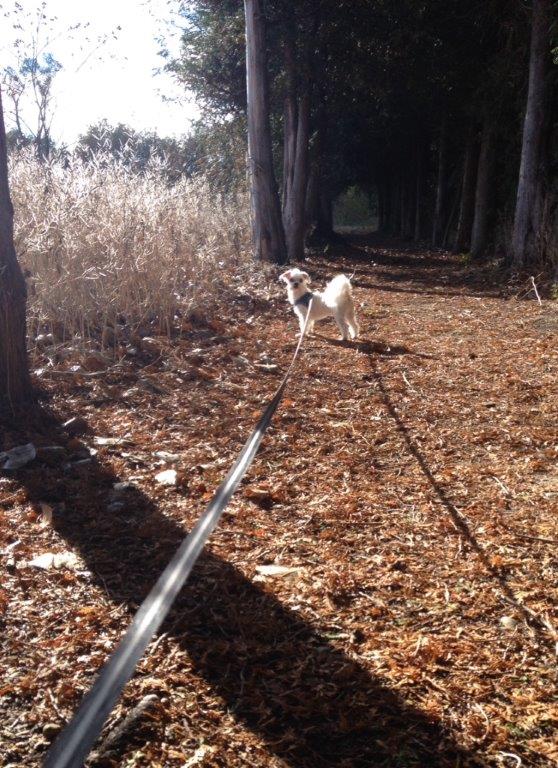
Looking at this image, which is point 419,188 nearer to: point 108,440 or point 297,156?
point 297,156

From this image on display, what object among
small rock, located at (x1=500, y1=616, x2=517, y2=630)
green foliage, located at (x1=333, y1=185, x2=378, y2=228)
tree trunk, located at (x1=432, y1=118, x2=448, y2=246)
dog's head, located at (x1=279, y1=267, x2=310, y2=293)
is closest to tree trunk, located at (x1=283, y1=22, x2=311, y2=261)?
tree trunk, located at (x1=432, y1=118, x2=448, y2=246)

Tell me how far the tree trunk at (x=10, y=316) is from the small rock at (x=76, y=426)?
1.24 feet

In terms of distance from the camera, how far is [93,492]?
376 cm

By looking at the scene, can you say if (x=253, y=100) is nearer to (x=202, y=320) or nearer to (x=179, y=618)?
(x=202, y=320)

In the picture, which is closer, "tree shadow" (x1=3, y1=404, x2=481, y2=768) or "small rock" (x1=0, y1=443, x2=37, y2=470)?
"tree shadow" (x1=3, y1=404, x2=481, y2=768)

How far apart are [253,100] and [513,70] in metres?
5.04

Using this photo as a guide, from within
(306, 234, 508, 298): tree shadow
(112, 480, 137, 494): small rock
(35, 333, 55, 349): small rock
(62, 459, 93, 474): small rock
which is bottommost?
(306, 234, 508, 298): tree shadow

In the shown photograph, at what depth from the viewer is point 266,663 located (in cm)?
233

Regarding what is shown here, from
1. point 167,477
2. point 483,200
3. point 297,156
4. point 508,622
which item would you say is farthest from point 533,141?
point 508,622

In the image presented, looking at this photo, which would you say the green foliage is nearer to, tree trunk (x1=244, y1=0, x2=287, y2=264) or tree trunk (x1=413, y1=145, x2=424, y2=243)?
tree trunk (x1=413, y1=145, x2=424, y2=243)

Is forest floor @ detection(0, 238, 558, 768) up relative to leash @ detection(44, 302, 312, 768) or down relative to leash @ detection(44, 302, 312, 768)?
down

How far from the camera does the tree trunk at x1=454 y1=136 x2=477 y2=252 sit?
19.2 m

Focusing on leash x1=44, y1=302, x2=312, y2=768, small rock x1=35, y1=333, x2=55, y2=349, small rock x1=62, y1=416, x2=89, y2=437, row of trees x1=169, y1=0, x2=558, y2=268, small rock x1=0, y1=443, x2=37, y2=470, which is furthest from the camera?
row of trees x1=169, y1=0, x2=558, y2=268

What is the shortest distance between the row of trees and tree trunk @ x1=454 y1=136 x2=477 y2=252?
4 cm
